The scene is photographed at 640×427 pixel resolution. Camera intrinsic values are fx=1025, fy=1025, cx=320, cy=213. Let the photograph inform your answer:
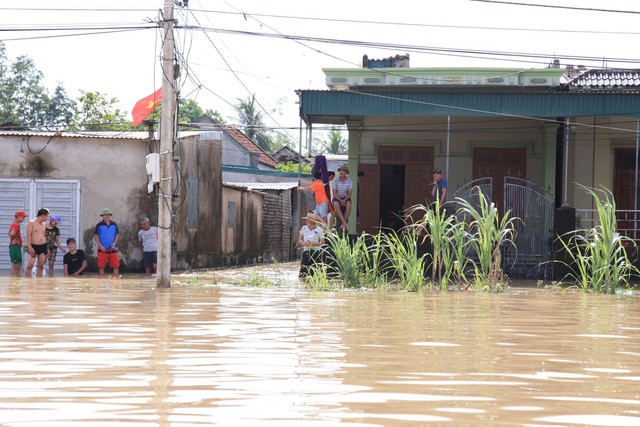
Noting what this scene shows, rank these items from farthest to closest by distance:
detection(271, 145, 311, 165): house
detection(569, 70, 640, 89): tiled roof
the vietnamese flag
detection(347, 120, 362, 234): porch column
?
detection(271, 145, 311, 165): house
the vietnamese flag
detection(347, 120, 362, 234): porch column
detection(569, 70, 640, 89): tiled roof

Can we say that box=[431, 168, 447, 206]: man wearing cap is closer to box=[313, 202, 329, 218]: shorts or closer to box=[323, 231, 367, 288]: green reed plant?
box=[313, 202, 329, 218]: shorts

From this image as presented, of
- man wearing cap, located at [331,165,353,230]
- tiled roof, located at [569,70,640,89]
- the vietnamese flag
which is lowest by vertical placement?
man wearing cap, located at [331,165,353,230]

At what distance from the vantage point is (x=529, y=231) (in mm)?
20125

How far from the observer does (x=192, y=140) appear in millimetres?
25547

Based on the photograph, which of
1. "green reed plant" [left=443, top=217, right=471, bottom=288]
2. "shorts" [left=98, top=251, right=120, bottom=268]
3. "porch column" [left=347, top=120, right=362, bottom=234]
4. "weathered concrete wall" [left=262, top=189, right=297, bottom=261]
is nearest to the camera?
"green reed plant" [left=443, top=217, right=471, bottom=288]

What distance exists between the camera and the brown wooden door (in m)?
24.0

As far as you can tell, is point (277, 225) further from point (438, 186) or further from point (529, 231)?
point (438, 186)

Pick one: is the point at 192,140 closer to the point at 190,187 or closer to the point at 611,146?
the point at 190,187

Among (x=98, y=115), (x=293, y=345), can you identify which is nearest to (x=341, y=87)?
(x=293, y=345)

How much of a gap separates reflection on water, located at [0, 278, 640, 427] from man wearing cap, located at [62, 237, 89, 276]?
30.6 ft

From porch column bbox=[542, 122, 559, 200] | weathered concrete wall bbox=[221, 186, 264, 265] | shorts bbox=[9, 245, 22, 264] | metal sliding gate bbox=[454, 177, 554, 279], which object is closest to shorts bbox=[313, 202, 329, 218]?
metal sliding gate bbox=[454, 177, 554, 279]

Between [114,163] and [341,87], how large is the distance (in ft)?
18.1

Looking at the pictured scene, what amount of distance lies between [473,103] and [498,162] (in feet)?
10.8

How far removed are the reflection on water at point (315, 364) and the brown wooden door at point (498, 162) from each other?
12184 mm
